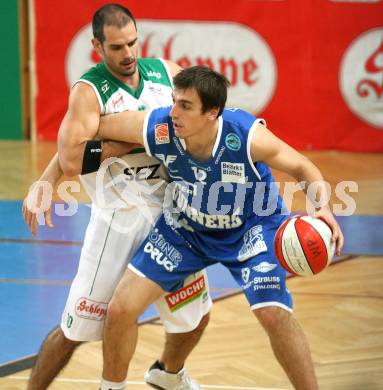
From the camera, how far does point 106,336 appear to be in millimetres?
4844

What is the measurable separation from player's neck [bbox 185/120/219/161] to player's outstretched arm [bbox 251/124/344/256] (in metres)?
0.22

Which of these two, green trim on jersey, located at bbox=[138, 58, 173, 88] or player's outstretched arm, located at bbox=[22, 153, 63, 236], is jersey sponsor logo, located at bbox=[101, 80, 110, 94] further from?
player's outstretched arm, located at bbox=[22, 153, 63, 236]

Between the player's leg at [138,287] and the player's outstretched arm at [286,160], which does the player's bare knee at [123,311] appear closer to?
the player's leg at [138,287]

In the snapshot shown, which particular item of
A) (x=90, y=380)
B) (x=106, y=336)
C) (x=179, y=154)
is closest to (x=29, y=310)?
(x=90, y=380)

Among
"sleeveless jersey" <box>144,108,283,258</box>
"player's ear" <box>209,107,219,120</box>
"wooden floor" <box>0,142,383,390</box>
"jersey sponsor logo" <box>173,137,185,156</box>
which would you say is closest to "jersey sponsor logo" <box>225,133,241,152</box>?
"sleeveless jersey" <box>144,108,283,258</box>

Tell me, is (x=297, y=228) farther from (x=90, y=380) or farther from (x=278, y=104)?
(x=278, y=104)

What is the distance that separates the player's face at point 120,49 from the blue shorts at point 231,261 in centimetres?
82

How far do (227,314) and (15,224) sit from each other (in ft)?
9.61

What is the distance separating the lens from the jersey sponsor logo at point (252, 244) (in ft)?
15.5

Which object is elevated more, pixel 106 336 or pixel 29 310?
pixel 106 336

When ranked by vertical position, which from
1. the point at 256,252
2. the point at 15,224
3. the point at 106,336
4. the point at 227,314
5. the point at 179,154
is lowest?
the point at 15,224

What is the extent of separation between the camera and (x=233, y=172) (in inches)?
187

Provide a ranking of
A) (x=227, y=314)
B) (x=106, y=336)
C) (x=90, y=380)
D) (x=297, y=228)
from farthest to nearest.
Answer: (x=227, y=314) → (x=90, y=380) → (x=106, y=336) → (x=297, y=228)

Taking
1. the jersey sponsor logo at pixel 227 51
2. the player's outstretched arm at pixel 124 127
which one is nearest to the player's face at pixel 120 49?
the player's outstretched arm at pixel 124 127
